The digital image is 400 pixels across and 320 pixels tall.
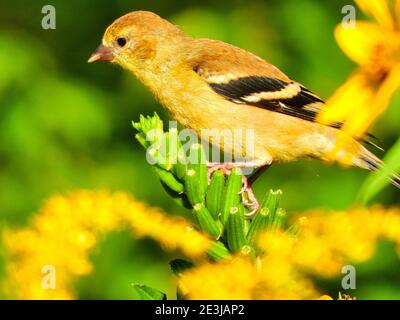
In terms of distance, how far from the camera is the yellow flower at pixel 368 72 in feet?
1.89

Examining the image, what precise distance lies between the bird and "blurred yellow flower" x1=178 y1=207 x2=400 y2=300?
56.6 inches

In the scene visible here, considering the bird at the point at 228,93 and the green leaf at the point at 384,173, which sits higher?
the bird at the point at 228,93

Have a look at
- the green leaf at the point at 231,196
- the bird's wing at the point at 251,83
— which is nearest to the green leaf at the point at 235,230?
the green leaf at the point at 231,196

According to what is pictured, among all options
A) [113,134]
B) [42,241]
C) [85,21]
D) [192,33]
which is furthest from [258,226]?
[85,21]

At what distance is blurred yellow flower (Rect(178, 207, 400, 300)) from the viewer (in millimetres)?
775

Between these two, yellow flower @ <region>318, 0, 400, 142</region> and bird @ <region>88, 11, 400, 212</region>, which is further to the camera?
bird @ <region>88, 11, 400, 212</region>

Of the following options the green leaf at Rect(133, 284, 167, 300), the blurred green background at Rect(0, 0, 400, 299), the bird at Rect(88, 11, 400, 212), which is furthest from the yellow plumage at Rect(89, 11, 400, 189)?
the green leaf at Rect(133, 284, 167, 300)

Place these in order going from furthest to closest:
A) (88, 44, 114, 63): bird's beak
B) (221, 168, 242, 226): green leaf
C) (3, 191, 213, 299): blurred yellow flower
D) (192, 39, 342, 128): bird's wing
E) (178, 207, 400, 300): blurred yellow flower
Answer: (192, 39, 342, 128): bird's wing < (88, 44, 114, 63): bird's beak < (221, 168, 242, 226): green leaf < (3, 191, 213, 299): blurred yellow flower < (178, 207, 400, 300): blurred yellow flower

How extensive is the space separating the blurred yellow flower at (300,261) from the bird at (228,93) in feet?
4.71

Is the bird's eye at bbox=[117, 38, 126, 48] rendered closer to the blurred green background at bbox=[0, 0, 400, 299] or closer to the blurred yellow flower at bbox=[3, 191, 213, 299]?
the blurred green background at bbox=[0, 0, 400, 299]

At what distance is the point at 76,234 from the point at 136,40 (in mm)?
1462

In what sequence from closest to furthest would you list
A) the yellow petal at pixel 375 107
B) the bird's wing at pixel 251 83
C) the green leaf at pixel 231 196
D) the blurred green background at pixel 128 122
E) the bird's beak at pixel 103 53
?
the yellow petal at pixel 375 107
the green leaf at pixel 231 196
the bird's beak at pixel 103 53
the bird's wing at pixel 251 83
the blurred green background at pixel 128 122

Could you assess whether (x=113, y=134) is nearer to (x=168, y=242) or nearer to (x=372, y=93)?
(x=168, y=242)

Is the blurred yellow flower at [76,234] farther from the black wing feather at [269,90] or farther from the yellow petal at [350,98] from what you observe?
the black wing feather at [269,90]
